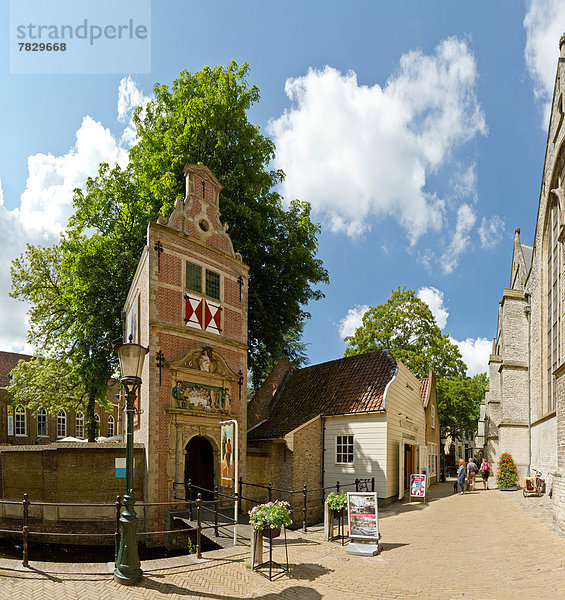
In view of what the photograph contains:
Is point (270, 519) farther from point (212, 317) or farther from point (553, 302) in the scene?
point (553, 302)

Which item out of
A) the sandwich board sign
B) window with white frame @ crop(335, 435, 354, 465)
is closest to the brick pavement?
the sandwich board sign

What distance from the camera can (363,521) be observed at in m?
10.9

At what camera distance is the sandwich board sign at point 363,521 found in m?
10.7

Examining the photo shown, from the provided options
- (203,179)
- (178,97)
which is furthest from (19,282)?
(203,179)

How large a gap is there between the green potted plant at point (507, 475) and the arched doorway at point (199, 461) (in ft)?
48.9

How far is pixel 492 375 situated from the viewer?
3591 cm

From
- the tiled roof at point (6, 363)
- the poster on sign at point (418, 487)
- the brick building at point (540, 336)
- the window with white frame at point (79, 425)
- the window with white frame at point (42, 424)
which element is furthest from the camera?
the window with white frame at point (79, 425)

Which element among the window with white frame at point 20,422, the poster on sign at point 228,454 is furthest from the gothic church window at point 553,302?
the window with white frame at point 20,422

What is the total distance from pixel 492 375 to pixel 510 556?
28.4m

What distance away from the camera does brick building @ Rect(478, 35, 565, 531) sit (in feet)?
63.9

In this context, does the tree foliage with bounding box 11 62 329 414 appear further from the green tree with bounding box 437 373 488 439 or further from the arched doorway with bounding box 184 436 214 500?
the green tree with bounding box 437 373 488 439

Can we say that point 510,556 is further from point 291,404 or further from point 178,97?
point 178,97

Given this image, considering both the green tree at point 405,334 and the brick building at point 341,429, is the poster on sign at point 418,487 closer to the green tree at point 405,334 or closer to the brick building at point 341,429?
the brick building at point 341,429

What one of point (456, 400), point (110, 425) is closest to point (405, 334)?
point (456, 400)
